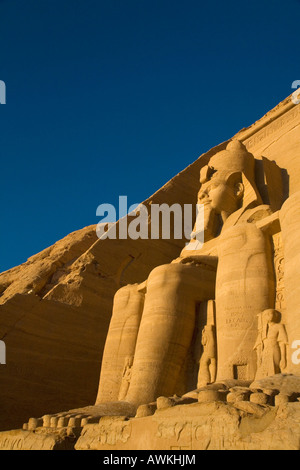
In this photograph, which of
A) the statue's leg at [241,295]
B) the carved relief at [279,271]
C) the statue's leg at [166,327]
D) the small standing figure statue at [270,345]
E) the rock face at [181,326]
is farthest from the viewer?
the statue's leg at [166,327]

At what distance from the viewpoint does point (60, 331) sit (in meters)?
7.38

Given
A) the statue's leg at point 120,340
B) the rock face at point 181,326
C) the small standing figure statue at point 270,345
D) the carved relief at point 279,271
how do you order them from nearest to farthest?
the rock face at point 181,326
the small standing figure statue at point 270,345
the carved relief at point 279,271
the statue's leg at point 120,340

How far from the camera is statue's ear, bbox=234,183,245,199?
6856mm

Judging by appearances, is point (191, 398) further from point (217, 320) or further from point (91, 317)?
point (91, 317)

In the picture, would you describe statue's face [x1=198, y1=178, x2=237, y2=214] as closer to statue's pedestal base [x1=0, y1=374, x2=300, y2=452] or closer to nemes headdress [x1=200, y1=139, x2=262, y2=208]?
Answer: nemes headdress [x1=200, y1=139, x2=262, y2=208]

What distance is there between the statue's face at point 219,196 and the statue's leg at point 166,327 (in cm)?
171

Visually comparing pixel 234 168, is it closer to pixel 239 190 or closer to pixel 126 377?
pixel 239 190

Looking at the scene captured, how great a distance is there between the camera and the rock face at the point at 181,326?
2.57 metres

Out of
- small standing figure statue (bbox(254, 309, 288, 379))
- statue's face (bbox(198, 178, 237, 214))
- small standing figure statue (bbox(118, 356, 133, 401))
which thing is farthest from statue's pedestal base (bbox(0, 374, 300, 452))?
statue's face (bbox(198, 178, 237, 214))

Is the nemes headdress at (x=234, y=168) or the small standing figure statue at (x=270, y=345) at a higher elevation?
the nemes headdress at (x=234, y=168)

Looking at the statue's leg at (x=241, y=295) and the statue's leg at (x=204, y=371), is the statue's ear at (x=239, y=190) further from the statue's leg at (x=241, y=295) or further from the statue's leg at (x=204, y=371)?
the statue's leg at (x=204, y=371)

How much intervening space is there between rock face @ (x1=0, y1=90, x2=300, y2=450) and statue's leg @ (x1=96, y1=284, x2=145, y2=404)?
0.05ft

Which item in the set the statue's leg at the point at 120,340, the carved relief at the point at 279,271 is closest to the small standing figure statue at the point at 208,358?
the carved relief at the point at 279,271

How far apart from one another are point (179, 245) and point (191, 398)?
252 inches
